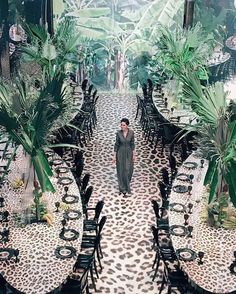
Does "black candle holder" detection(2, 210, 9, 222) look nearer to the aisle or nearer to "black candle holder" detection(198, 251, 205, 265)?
the aisle

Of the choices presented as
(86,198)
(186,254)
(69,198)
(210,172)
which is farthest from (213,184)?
(86,198)

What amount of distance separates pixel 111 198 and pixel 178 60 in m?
3.83

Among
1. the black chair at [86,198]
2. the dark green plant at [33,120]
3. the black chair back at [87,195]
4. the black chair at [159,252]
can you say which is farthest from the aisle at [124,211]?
the dark green plant at [33,120]

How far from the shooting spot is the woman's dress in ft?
38.0

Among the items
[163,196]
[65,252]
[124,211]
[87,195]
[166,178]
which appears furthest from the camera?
[124,211]

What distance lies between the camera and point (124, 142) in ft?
38.1

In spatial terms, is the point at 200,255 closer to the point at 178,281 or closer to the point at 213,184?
the point at 178,281

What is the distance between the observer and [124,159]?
38.9 ft

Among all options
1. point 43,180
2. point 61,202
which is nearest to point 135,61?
point 61,202

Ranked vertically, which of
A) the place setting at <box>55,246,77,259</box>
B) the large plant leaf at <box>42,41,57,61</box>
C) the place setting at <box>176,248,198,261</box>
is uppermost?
the large plant leaf at <box>42,41,57,61</box>

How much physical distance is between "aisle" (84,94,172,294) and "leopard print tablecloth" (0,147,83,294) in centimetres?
106

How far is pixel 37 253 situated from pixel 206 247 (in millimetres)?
2345

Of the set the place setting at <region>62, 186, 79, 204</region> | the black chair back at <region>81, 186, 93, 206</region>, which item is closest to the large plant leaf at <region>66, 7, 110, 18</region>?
the black chair back at <region>81, 186, 93, 206</region>

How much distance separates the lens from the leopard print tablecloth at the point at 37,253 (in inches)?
298
